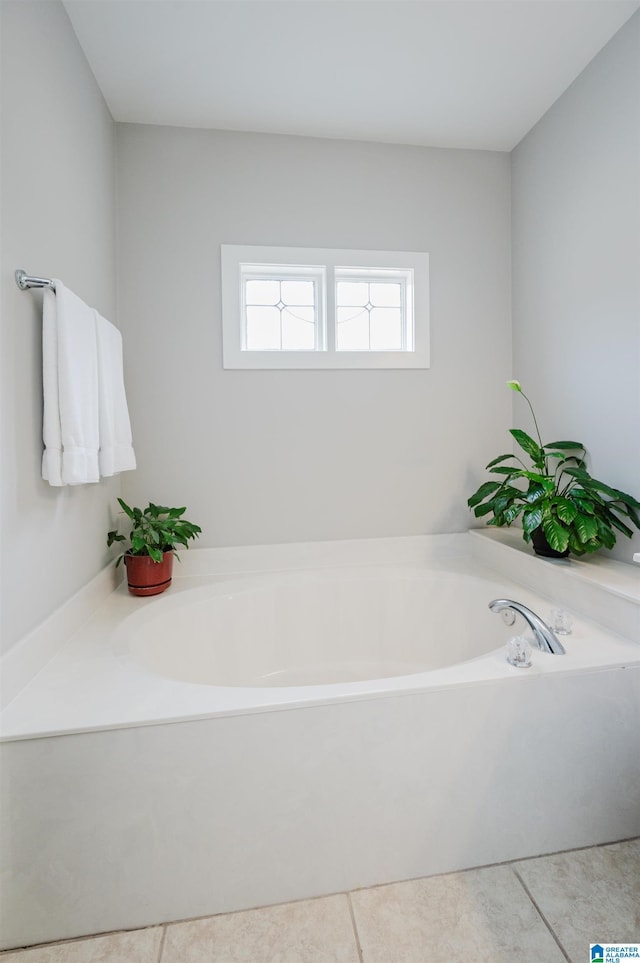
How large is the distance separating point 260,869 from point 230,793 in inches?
9.1

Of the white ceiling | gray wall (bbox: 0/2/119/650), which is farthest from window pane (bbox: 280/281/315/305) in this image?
gray wall (bbox: 0/2/119/650)

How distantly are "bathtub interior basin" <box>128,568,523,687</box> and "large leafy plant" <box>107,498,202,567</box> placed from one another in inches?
8.6

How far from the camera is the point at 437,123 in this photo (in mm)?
2104

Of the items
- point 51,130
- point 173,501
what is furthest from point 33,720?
point 51,130

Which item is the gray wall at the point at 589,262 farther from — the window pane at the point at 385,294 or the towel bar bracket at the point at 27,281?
the towel bar bracket at the point at 27,281

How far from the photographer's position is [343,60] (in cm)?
173

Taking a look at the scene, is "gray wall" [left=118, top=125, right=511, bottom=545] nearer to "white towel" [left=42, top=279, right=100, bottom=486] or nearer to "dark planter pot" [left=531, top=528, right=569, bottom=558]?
"dark planter pot" [left=531, top=528, right=569, bottom=558]

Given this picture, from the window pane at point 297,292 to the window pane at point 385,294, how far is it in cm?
31

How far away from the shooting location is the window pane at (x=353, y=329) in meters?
2.32

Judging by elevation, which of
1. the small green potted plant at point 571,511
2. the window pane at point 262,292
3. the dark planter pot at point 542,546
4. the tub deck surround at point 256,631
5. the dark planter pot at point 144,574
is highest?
the window pane at point 262,292

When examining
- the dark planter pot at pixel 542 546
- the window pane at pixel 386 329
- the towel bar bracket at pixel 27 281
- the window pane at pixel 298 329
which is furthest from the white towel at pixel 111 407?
the dark planter pot at pixel 542 546

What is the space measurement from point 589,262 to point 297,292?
1.29 metres

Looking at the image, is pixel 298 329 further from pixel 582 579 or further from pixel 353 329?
pixel 582 579

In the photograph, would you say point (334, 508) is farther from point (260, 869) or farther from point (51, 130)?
point (51, 130)
